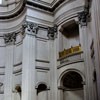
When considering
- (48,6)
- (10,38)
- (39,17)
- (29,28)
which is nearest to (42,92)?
(29,28)

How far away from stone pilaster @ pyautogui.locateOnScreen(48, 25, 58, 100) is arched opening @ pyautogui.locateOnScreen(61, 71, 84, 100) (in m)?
0.54

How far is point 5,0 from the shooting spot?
56.1 ft

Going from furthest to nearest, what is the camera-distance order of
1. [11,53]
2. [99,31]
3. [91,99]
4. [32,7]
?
[11,53]
[32,7]
[91,99]
[99,31]

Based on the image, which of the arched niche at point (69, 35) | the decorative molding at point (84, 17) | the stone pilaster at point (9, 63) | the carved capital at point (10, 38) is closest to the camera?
the decorative molding at point (84, 17)

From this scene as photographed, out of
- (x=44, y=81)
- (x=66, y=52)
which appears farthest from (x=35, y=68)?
(x=66, y=52)

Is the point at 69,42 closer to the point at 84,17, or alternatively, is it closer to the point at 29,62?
the point at 84,17

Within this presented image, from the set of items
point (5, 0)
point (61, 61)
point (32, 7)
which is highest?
point (5, 0)

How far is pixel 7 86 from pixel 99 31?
28.0ft

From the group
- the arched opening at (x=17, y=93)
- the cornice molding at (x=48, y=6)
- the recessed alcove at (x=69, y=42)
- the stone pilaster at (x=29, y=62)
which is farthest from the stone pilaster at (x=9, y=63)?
the recessed alcove at (x=69, y=42)

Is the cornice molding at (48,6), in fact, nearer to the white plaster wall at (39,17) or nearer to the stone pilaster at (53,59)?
the white plaster wall at (39,17)

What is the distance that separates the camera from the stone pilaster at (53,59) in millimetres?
13375

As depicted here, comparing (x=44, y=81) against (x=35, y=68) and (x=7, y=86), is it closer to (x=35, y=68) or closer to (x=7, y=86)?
(x=35, y=68)

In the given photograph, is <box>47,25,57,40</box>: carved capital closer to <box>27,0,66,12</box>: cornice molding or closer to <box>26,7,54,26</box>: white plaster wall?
<box>26,7,54,26</box>: white plaster wall

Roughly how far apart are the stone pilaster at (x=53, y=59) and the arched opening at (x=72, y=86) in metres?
0.54
